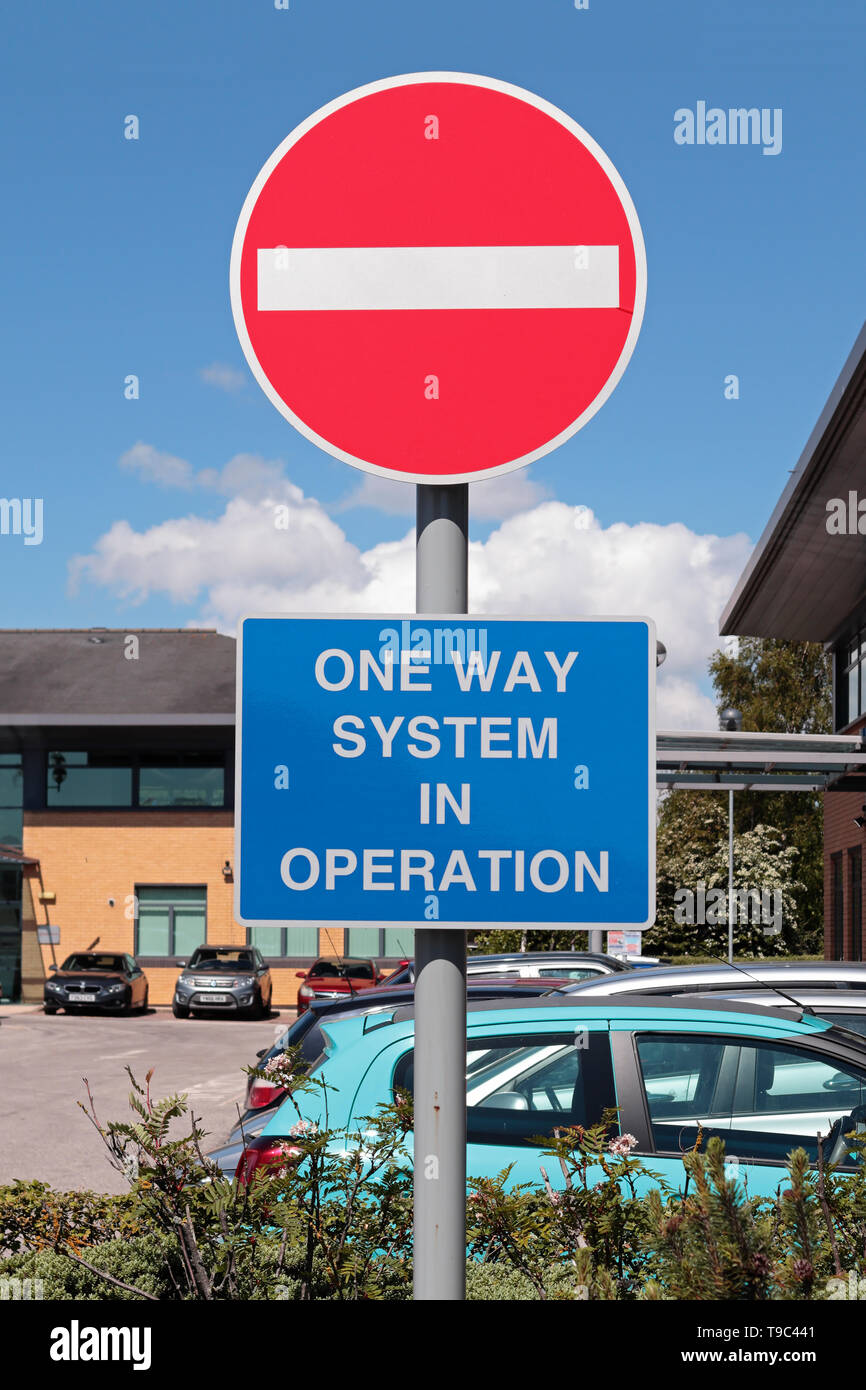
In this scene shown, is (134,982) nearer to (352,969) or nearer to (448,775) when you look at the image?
(352,969)

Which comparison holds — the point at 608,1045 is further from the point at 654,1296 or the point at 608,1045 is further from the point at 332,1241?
the point at 654,1296

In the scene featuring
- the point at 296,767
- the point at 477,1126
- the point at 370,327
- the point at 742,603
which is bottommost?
the point at 477,1126

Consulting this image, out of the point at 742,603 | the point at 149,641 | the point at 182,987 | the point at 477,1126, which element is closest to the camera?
the point at 477,1126

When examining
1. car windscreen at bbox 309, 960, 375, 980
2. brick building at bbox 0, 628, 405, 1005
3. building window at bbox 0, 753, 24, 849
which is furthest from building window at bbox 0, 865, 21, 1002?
car windscreen at bbox 309, 960, 375, 980

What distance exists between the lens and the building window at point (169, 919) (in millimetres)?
38062

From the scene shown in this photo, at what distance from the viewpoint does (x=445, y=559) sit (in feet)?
6.65

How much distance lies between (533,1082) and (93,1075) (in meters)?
15.2

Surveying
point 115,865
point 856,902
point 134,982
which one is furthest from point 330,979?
point 115,865

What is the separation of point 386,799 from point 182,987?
31.7m

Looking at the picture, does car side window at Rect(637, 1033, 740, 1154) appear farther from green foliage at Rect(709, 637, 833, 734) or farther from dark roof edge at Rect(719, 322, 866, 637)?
green foliage at Rect(709, 637, 833, 734)

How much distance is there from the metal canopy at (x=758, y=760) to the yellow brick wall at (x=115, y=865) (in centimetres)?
1867

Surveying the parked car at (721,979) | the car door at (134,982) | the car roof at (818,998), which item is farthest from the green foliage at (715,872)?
the car roof at (818,998)
